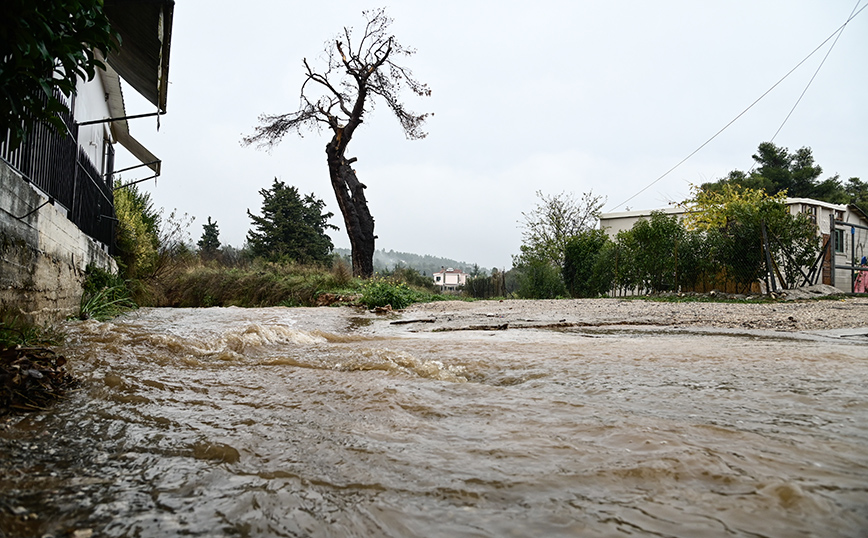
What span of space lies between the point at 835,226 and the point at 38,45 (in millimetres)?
15660

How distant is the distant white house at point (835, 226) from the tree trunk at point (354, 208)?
8485 mm

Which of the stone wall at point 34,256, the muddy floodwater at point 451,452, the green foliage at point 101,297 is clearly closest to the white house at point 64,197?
the stone wall at point 34,256

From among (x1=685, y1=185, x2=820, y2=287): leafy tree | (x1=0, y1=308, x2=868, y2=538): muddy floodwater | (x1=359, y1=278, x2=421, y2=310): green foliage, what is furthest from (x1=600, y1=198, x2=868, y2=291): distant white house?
(x1=0, y1=308, x2=868, y2=538): muddy floodwater

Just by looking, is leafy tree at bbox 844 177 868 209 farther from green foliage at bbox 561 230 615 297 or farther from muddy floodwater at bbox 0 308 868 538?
muddy floodwater at bbox 0 308 868 538

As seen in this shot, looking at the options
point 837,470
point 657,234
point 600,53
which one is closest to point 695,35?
point 600,53

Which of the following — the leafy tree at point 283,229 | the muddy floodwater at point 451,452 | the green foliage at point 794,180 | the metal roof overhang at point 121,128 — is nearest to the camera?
the muddy floodwater at point 451,452

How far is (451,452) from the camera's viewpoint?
1419 millimetres

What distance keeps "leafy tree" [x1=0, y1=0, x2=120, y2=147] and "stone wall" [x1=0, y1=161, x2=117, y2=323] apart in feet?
4.61

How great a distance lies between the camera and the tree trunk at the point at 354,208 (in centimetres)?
1669

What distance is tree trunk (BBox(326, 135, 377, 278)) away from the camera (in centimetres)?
1669

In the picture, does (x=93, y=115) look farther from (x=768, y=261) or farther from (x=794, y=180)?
(x=794, y=180)

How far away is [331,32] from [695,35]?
46.8 feet

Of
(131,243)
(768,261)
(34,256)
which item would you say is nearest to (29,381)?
(34,256)

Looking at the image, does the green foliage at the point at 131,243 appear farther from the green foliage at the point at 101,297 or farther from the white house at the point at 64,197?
the green foliage at the point at 101,297
